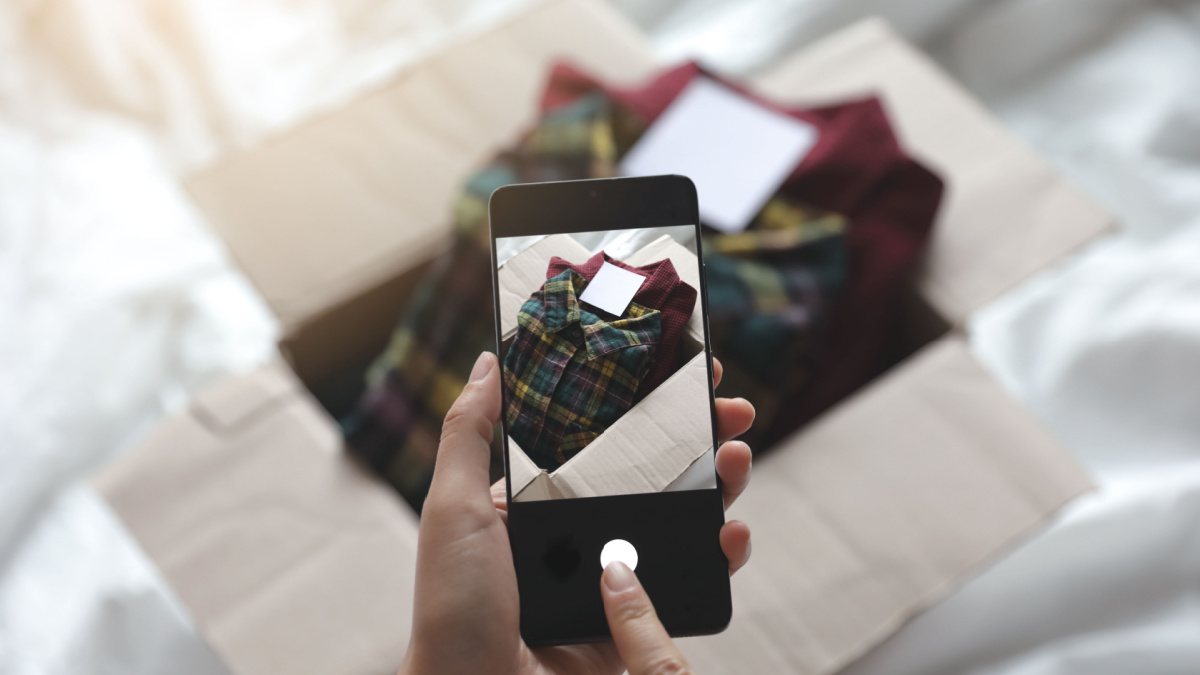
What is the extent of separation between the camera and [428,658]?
1.10 ft

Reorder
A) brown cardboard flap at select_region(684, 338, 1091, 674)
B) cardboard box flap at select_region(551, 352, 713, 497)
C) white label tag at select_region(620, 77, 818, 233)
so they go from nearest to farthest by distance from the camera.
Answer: cardboard box flap at select_region(551, 352, 713, 497), brown cardboard flap at select_region(684, 338, 1091, 674), white label tag at select_region(620, 77, 818, 233)

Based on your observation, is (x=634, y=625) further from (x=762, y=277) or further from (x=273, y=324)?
(x=273, y=324)

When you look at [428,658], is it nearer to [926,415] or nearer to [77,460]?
[926,415]

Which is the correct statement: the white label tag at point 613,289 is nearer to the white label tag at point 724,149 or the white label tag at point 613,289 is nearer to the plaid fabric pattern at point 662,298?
the plaid fabric pattern at point 662,298

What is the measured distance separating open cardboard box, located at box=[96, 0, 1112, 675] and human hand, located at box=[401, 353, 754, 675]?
0.33ft

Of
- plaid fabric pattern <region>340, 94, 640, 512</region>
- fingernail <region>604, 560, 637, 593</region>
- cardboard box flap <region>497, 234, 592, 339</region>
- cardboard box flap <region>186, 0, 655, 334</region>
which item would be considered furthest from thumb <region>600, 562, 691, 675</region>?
cardboard box flap <region>186, 0, 655, 334</region>

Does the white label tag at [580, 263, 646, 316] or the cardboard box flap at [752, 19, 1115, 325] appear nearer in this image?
the white label tag at [580, 263, 646, 316]

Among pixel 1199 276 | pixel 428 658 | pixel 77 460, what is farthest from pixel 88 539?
pixel 1199 276

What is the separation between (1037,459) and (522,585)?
324 millimetres

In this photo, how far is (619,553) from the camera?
0.30 metres

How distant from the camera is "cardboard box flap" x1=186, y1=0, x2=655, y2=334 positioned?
56 cm

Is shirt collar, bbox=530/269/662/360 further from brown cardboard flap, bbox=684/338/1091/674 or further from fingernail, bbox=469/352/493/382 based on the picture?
brown cardboard flap, bbox=684/338/1091/674

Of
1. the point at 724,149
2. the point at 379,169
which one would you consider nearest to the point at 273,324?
the point at 379,169

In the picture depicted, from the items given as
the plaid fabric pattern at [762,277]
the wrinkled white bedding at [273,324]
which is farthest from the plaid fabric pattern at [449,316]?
the wrinkled white bedding at [273,324]
